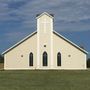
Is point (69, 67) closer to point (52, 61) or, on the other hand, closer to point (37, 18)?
point (52, 61)

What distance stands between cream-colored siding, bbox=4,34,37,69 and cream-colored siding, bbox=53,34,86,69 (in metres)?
3.02

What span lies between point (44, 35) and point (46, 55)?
2.87 m

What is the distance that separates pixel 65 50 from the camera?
6125cm

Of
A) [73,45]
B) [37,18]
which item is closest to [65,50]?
[73,45]

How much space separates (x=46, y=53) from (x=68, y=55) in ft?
10.3

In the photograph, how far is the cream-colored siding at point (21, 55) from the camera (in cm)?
6141

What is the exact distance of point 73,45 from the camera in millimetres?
61031
